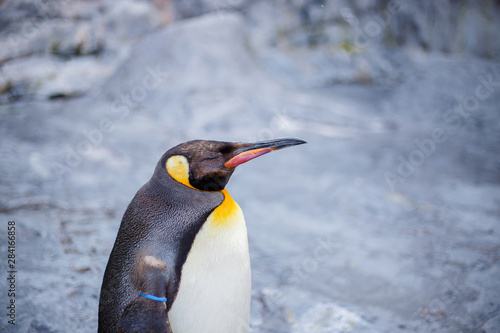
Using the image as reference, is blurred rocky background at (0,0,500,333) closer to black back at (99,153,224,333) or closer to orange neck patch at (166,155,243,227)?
black back at (99,153,224,333)

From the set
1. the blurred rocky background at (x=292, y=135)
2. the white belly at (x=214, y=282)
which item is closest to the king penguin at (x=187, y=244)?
the white belly at (x=214, y=282)

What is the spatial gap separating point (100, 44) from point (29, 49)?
94 cm

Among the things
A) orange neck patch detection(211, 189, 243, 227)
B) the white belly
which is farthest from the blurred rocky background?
orange neck patch detection(211, 189, 243, 227)

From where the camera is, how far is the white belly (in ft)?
3.98

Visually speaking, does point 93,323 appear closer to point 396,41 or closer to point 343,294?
point 343,294

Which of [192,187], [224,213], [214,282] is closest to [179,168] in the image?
[192,187]

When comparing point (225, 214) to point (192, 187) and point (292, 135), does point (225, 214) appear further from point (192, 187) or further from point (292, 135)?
point (292, 135)

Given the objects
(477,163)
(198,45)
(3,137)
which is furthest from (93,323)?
(198,45)

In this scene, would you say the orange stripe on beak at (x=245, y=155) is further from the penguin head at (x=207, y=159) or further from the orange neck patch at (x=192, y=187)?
the orange neck patch at (x=192, y=187)

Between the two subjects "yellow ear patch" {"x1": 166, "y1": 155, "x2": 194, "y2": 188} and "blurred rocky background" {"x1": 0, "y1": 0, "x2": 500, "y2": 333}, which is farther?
"blurred rocky background" {"x1": 0, "y1": 0, "x2": 500, "y2": 333}

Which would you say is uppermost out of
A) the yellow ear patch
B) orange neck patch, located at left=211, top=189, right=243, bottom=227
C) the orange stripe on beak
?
the orange stripe on beak

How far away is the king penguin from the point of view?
119 centimetres

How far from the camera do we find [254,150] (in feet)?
4.06

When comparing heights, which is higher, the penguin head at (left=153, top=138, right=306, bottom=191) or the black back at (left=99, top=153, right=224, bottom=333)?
the penguin head at (left=153, top=138, right=306, bottom=191)
